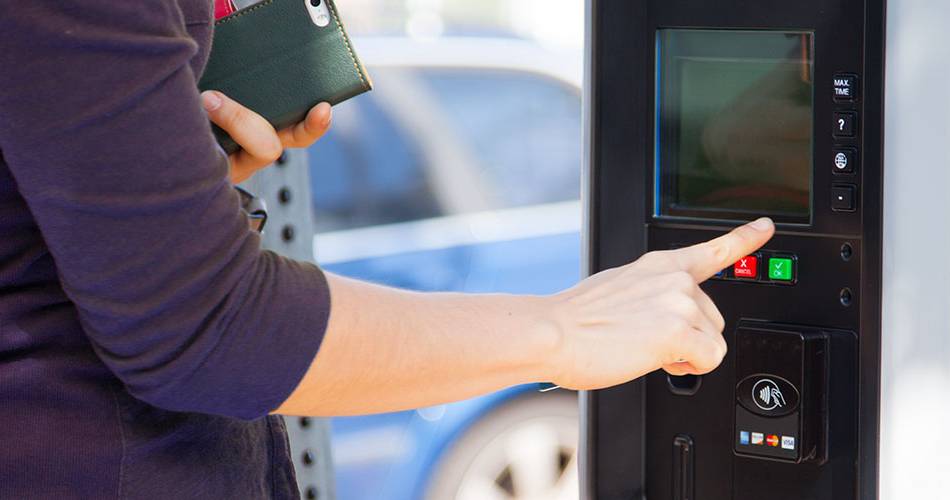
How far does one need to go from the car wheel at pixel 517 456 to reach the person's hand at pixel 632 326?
76.6 inches

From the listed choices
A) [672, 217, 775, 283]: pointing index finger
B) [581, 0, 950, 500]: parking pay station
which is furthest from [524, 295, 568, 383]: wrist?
[581, 0, 950, 500]: parking pay station

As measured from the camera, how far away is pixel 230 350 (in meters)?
0.66

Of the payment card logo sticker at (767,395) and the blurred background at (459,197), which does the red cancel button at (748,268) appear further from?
the blurred background at (459,197)

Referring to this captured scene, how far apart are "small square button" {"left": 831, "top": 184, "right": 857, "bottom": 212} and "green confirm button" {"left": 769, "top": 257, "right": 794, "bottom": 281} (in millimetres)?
72

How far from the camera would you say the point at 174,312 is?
0.64 metres

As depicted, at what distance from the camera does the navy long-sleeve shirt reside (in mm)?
596

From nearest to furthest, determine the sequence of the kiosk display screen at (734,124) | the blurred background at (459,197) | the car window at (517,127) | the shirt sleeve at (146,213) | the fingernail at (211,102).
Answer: the shirt sleeve at (146,213) → the fingernail at (211,102) → the kiosk display screen at (734,124) → the blurred background at (459,197) → the car window at (517,127)

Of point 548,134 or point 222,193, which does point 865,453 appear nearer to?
point 222,193

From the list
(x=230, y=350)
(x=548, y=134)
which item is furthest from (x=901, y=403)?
(x=548, y=134)

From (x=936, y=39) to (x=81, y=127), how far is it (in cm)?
68

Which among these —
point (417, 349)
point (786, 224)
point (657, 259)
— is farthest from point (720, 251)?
point (417, 349)

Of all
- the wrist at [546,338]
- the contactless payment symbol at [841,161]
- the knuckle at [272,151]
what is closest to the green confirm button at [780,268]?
the contactless payment symbol at [841,161]

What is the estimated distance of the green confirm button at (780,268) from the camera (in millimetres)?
1053

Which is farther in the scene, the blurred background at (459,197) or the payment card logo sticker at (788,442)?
the blurred background at (459,197)
